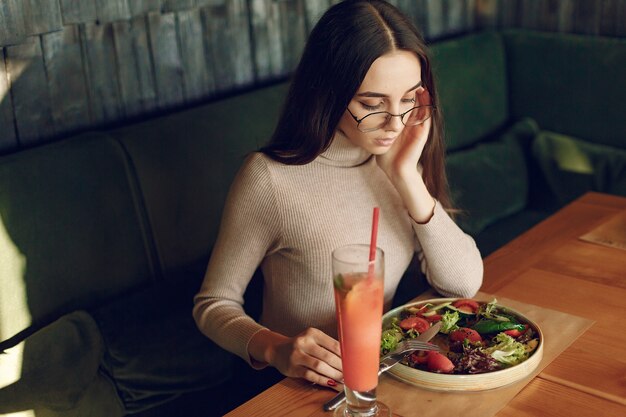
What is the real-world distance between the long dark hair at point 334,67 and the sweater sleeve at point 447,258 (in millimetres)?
256

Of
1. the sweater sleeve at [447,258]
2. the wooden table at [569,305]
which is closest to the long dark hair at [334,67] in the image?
the sweater sleeve at [447,258]

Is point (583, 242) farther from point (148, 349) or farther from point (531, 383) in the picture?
point (148, 349)

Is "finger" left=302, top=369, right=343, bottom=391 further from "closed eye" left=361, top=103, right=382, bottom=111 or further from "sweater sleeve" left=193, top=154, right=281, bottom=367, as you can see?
"closed eye" left=361, top=103, right=382, bottom=111

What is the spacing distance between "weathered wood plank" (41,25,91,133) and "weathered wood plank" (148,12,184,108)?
0.88 feet

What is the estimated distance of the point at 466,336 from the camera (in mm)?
1452

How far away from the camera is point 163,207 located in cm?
229

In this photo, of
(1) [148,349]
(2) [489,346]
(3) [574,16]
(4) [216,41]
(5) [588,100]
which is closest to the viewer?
(2) [489,346]

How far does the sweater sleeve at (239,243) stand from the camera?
1.70 metres

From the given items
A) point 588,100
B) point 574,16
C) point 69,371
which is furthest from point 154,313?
point 574,16

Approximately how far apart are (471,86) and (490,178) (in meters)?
0.43

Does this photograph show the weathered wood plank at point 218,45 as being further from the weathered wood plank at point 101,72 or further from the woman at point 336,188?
the woman at point 336,188

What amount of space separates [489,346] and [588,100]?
2.14 metres

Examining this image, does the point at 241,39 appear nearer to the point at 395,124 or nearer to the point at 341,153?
the point at 341,153

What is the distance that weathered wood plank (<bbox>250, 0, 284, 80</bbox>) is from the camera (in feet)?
9.42
